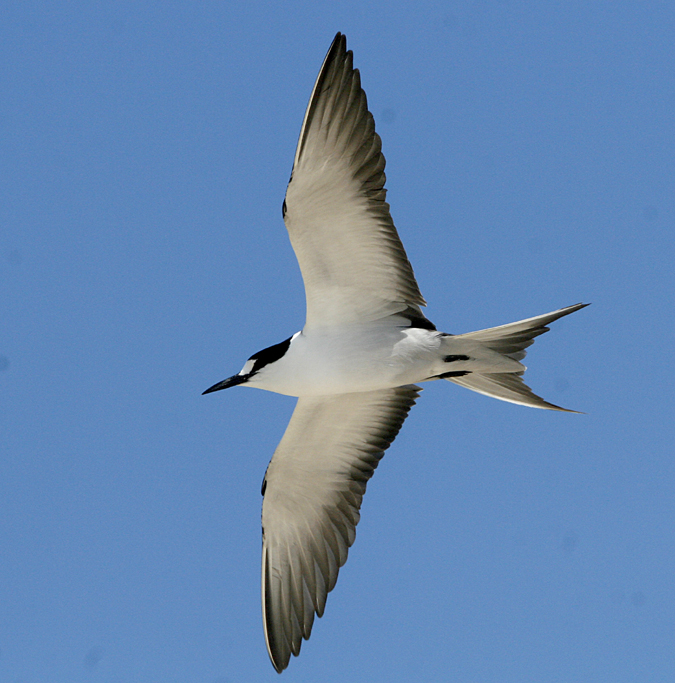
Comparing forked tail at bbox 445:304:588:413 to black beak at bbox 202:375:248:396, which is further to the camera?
black beak at bbox 202:375:248:396

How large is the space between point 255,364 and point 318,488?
4.87 feet

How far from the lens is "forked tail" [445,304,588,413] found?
22.4ft

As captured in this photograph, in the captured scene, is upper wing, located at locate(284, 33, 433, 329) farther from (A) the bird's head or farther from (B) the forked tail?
(B) the forked tail

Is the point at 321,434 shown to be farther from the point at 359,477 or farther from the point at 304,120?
the point at 304,120

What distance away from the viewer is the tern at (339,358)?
21.4 feet

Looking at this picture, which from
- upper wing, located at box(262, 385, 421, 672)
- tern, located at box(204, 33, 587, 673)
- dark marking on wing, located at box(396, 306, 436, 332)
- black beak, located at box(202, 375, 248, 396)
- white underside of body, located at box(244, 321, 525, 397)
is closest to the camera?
tern, located at box(204, 33, 587, 673)

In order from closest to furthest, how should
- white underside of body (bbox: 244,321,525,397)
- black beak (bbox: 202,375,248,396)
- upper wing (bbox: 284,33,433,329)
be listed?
1. upper wing (bbox: 284,33,433,329)
2. white underside of body (bbox: 244,321,525,397)
3. black beak (bbox: 202,375,248,396)

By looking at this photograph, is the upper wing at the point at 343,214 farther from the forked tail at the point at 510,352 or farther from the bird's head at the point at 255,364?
the forked tail at the point at 510,352

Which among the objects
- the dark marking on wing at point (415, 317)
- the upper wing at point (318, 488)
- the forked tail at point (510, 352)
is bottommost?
the upper wing at point (318, 488)

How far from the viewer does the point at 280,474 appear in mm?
8117

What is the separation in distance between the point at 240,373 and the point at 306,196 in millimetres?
1818

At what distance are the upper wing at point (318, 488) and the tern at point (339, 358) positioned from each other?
0.03ft

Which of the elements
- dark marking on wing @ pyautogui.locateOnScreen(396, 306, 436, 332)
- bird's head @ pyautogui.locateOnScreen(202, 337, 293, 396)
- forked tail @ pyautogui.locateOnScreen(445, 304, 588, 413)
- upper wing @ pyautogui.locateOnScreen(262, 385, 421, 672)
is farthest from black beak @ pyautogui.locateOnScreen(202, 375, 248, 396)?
forked tail @ pyautogui.locateOnScreen(445, 304, 588, 413)

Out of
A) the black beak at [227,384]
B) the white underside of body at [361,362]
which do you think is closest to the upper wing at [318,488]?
the white underside of body at [361,362]
